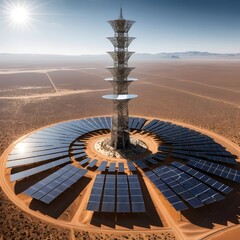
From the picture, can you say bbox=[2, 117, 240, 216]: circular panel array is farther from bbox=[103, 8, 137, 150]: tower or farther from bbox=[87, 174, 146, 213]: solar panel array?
bbox=[103, 8, 137, 150]: tower

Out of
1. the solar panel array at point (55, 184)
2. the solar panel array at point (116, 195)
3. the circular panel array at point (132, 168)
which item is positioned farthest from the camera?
the solar panel array at point (55, 184)

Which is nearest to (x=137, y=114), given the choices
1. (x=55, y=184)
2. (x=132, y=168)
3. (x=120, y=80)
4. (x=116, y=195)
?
(x=120, y=80)

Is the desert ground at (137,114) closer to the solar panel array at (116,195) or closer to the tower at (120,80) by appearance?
the solar panel array at (116,195)

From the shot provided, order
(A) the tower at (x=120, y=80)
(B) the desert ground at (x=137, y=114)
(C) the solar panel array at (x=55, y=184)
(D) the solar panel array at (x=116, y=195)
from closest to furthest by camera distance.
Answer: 1. (B) the desert ground at (x=137, y=114)
2. (D) the solar panel array at (x=116, y=195)
3. (C) the solar panel array at (x=55, y=184)
4. (A) the tower at (x=120, y=80)

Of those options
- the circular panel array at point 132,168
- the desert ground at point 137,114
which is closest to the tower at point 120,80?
the circular panel array at point 132,168

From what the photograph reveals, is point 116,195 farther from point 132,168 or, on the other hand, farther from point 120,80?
point 120,80

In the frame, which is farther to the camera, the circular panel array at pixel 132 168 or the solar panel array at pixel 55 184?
the solar panel array at pixel 55 184

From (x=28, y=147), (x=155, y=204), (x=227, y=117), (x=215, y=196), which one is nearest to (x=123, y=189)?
(x=155, y=204)
